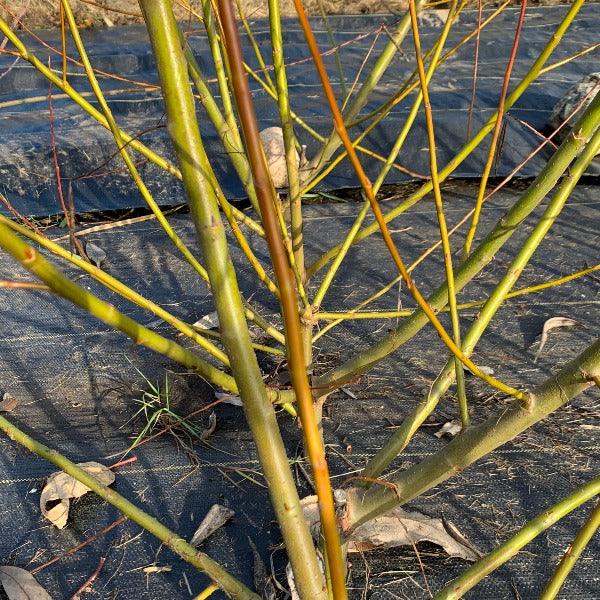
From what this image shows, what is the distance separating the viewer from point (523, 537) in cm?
84

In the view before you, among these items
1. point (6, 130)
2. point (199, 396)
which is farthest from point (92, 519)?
point (6, 130)

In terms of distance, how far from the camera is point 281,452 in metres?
→ 0.81

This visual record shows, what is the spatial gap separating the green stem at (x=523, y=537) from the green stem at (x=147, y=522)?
294 mm

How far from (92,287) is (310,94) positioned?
2251 mm

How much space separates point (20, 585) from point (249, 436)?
0.69 metres

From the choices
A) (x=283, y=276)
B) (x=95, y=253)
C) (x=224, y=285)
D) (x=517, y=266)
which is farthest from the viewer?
(x=95, y=253)

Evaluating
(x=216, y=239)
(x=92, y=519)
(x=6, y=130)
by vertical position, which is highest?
(x=216, y=239)

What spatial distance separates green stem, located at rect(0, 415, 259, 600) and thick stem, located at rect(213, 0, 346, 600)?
1.08 ft

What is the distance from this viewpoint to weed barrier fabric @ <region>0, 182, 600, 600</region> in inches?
60.9

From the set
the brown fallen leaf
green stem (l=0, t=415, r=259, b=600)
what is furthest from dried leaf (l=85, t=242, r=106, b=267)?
green stem (l=0, t=415, r=259, b=600)

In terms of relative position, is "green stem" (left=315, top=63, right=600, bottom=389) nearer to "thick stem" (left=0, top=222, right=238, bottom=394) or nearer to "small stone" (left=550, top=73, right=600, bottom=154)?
"thick stem" (left=0, top=222, right=238, bottom=394)

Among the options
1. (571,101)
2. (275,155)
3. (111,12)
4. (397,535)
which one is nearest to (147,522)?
(397,535)

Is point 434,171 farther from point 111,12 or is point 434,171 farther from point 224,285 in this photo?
point 111,12

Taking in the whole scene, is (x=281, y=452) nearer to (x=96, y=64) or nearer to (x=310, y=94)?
(x=310, y=94)
